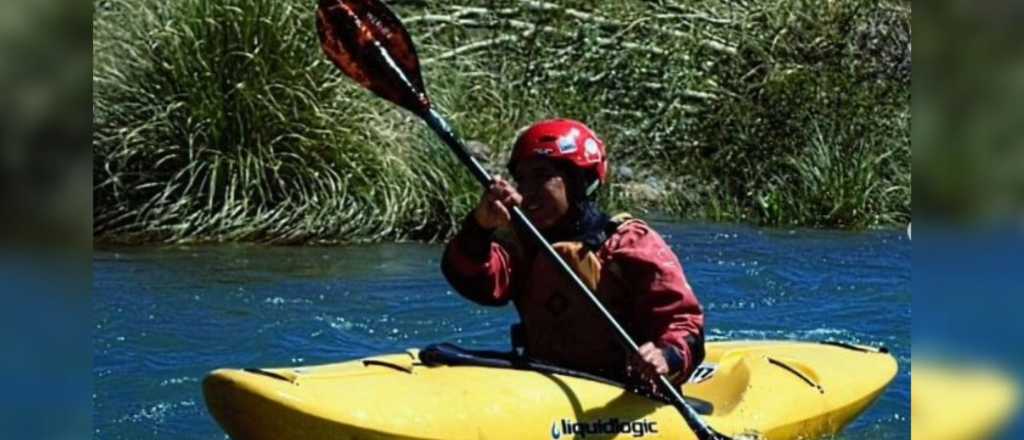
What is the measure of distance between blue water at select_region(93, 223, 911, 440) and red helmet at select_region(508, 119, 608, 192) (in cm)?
163

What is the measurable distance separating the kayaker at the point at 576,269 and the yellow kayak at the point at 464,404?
0.12 meters

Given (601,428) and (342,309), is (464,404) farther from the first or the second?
(342,309)

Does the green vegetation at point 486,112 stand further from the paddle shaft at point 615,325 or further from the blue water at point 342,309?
the paddle shaft at point 615,325

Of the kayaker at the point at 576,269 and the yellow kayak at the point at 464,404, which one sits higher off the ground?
the kayaker at the point at 576,269

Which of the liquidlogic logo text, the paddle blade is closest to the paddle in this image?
the paddle blade

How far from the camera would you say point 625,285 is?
3748 mm

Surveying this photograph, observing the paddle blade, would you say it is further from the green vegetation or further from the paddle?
the green vegetation

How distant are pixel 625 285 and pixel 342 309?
3332mm

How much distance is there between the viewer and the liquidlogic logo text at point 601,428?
11.6 feet
